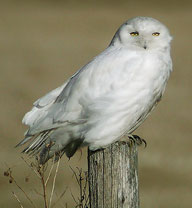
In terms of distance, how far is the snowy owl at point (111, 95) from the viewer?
5809 mm

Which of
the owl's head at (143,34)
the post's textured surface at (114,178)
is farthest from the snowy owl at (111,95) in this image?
the post's textured surface at (114,178)

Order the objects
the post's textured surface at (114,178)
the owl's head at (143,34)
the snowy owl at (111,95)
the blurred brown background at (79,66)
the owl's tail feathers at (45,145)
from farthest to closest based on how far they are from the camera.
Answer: the blurred brown background at (79,66) → the owl's tail feathers at (45,145) → the owl's head at (143,34) → the snowy owl at (111,95) → the post's textured surface at (114,178)

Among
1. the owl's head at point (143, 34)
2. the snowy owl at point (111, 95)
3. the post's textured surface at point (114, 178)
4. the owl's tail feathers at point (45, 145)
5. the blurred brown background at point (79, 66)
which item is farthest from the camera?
the blurred brown background at point (79, 66)

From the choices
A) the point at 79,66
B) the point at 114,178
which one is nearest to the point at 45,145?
the point at 114,178

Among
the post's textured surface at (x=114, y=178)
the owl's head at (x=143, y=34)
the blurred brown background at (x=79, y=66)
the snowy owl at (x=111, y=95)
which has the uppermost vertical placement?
the owl's head at (x=143, y=34)

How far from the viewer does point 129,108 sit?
19.1 ft

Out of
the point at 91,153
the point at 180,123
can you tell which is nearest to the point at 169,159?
the point at 180,123

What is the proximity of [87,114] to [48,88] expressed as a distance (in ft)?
31.7

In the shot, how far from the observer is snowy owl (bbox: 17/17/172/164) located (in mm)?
5809

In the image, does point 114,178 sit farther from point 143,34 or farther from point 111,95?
point 143,34

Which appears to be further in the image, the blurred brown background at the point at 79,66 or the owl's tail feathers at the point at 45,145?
the blurred brown background at the point at 79,66

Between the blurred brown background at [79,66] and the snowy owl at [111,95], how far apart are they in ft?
1.56

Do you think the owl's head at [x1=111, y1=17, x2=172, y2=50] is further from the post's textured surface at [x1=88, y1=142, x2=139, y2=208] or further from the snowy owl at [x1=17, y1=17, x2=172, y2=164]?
the post's textured surface at [x1=88, y1=142, x2=139, y2=208]

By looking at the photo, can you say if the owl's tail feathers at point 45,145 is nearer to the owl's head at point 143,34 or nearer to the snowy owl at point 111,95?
the snowy owl at point 111,95
